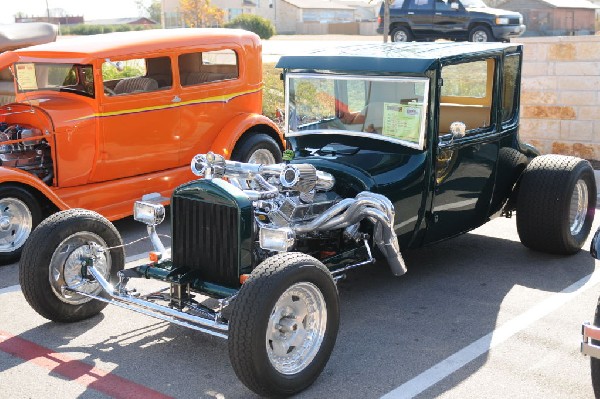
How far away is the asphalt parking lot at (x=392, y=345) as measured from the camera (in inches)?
182

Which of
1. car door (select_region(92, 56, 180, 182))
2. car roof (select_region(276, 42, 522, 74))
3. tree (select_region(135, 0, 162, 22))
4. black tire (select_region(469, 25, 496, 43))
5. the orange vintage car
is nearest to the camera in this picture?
car roof (select_region(276, 42, 522, 74))

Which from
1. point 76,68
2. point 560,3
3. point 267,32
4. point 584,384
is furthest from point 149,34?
point 267,32

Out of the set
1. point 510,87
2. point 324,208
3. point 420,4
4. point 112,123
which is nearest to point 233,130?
point 112,123

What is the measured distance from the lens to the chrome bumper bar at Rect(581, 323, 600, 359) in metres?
3.87

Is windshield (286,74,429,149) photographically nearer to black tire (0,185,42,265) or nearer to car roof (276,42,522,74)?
car roof (276,42,522,74)

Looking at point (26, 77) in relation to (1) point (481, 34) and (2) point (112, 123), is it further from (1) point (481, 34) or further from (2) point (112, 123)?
(1) point (481, 34)

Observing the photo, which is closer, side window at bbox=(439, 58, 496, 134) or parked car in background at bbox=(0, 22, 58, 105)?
side window at bbox=(439, 58, 496, 134)

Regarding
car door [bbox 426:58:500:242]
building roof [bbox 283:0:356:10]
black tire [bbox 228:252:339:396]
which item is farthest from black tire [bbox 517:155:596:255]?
building roof [bbox 283:0:356:10]

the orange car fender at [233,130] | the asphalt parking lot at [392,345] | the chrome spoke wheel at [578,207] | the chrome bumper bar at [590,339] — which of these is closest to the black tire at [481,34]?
the orange car fender at [233,130]

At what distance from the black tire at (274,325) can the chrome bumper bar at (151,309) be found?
0.82ft

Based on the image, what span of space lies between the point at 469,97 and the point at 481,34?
1459 centimetres

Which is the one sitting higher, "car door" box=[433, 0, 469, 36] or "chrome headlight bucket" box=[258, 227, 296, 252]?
"car door" box=[433, 0, 469, 36]

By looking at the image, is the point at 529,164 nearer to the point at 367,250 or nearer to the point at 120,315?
the point at 367,250

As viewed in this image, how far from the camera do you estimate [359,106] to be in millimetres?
6332
